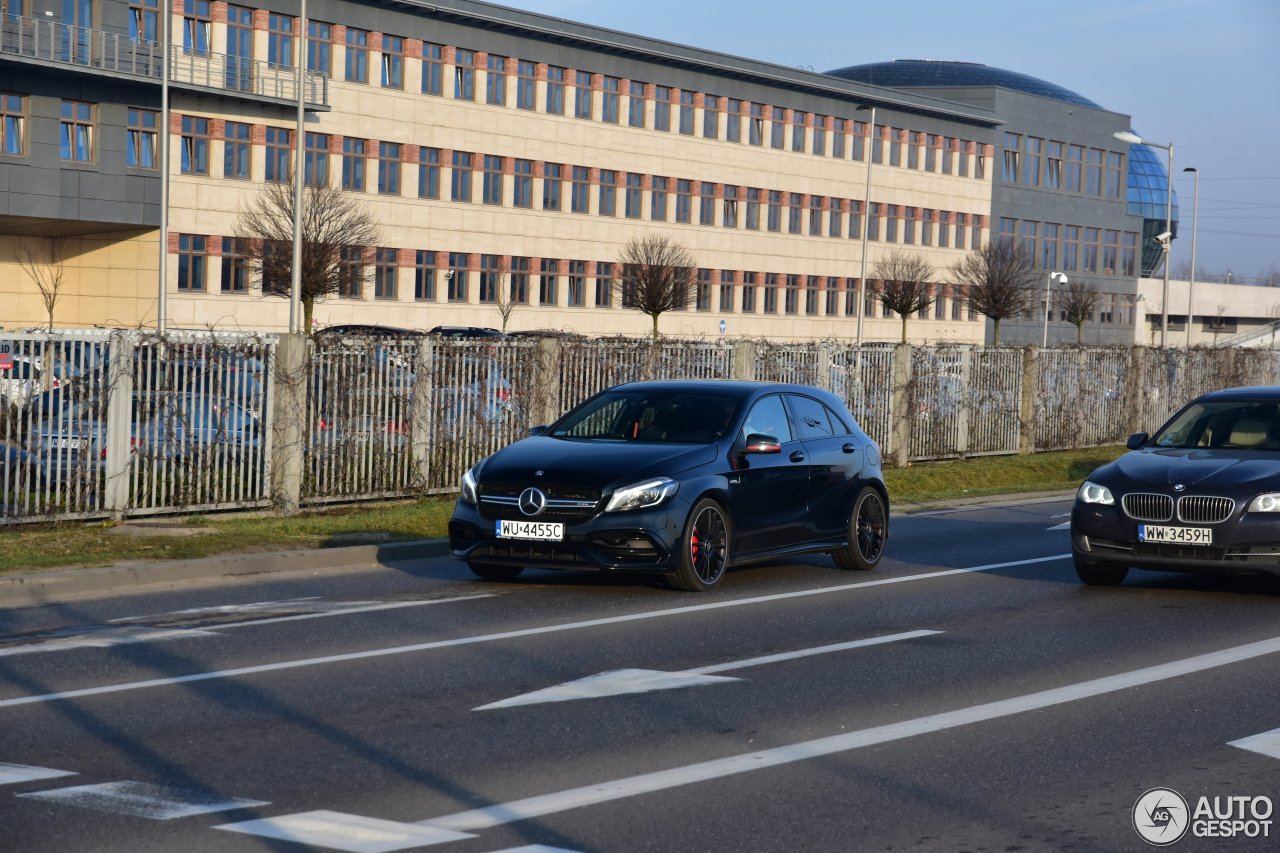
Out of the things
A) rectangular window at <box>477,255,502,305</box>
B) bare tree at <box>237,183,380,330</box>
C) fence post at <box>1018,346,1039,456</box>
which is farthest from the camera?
rectangular window at <box>477,255,502,305</box>

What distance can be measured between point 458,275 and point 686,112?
15.3m

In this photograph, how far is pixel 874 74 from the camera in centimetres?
10662

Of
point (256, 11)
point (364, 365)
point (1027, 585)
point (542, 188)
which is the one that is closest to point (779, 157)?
point (542, 188)

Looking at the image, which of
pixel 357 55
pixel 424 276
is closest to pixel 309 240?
pixel 357 55

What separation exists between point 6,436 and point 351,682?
7.91 metres

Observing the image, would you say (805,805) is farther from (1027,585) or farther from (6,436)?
(6,436)

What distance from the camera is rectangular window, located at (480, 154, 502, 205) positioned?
212 ft

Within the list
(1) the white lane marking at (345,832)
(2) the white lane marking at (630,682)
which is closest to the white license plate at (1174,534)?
(2) the white lane marking at (630,682)

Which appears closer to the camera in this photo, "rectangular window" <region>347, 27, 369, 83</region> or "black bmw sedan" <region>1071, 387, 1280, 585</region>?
"black bmw sedan" <region>1071, 387, 1280, 585</region>

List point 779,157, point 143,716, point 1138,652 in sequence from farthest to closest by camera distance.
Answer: point 779,157 < point 1138,652 < point 143,716

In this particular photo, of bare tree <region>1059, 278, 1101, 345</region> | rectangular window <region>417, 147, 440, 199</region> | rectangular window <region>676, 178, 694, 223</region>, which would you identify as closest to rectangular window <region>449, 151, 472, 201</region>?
rectangular window <region>417, 147, 440, 199</region>

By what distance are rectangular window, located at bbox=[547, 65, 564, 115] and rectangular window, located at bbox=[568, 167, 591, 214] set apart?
2.60 meters

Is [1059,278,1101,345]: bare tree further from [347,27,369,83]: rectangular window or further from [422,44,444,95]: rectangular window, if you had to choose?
[347,27,369,83]: rectangular window

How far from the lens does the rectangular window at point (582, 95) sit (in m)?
67.7
